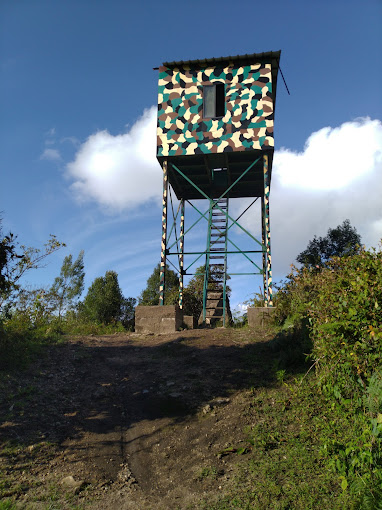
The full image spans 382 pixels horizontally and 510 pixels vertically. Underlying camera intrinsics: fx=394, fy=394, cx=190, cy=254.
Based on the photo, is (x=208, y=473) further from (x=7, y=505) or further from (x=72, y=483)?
(x=7, y=505)

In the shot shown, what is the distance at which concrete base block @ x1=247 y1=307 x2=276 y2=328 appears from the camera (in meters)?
12.2

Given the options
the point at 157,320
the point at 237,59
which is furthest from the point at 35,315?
the point at 237,59

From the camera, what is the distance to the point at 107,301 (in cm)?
2725

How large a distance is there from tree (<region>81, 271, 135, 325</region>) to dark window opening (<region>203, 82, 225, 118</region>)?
1599cm

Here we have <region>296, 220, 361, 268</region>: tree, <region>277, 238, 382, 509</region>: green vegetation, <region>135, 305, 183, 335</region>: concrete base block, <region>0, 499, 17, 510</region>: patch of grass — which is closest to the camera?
<region>277, 238, 382, 509</region>: green vegetation

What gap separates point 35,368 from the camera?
9281 mm

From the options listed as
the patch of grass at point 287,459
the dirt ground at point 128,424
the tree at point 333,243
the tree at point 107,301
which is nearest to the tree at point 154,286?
the tree at point 107,301

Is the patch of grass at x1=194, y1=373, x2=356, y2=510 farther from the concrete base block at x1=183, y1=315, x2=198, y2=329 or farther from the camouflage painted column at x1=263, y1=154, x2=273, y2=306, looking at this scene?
the concrete base block at x1=183, y1=315, x2=198, y2=329

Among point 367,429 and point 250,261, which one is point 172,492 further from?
point 250,261

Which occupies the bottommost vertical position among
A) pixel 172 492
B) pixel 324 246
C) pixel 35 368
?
pixel 172 492

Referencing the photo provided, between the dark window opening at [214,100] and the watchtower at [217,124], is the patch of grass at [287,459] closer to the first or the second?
the watchtower at [217,124]

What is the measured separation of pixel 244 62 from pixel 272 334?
422 inches

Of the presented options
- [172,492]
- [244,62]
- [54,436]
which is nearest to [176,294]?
[244,62]

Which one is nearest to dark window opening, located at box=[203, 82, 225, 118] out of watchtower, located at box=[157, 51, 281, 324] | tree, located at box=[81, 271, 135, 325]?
watchtower, located at box=[157, 51, 281, 324]
